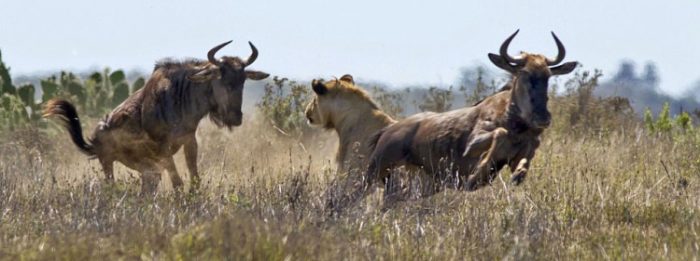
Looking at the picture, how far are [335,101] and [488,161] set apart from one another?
2617 millimetres

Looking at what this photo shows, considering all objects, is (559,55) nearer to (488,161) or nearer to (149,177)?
(488,161)

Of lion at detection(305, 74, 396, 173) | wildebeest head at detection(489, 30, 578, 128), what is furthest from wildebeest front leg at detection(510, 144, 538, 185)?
lion at detection(305, 74, 396, 173)

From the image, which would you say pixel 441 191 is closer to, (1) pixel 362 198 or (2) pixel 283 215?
(1) pixel 362 198

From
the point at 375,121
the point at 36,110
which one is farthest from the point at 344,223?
the point at 36,110

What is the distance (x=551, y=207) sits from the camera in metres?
11.9

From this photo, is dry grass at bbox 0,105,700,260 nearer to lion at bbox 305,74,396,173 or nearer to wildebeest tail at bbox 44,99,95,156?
lion at bbox 305,74,396,173

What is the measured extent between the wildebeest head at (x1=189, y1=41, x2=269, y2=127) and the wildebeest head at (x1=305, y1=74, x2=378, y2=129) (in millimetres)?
737

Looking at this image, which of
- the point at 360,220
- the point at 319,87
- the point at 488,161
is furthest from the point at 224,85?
the point at 360,220

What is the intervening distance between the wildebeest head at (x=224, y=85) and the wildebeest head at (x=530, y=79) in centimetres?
292

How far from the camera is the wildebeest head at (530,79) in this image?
1301 centimetres

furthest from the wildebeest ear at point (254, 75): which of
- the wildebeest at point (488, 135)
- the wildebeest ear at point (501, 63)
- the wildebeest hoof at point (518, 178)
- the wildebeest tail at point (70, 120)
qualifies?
the wildebeest hoof at point (518, 178)

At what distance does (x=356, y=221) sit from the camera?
1098 cm

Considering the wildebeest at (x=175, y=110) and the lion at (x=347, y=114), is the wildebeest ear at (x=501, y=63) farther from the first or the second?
the wildebeest at (x=175, y=110)

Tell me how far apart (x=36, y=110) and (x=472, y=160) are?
971 cm
